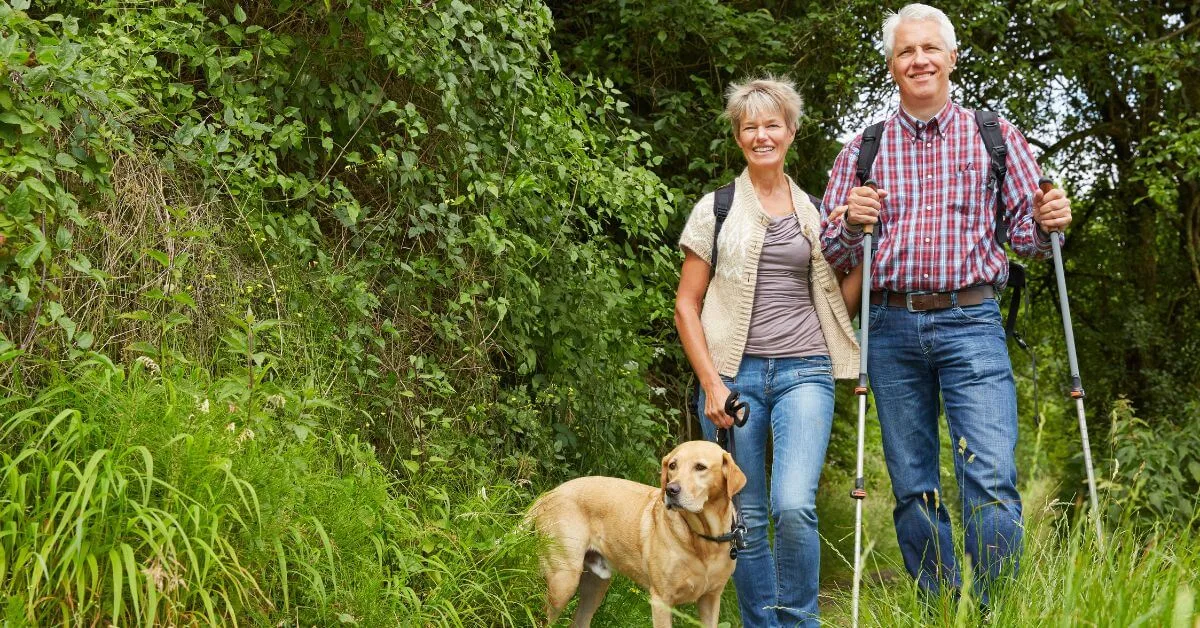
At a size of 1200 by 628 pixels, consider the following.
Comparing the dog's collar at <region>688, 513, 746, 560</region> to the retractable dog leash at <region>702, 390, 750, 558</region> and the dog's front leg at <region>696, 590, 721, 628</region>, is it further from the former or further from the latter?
the dog's front leg at <region>696, 590, 721, 628</region>

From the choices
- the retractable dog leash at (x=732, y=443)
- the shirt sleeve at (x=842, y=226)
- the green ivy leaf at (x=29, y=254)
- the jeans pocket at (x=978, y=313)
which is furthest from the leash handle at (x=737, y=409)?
the green ivy leaf at (x=29, y=254)

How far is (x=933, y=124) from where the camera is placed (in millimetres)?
4105

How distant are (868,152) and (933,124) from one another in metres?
Answer: 0.25

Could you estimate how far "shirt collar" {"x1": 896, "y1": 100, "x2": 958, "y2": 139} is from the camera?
13.4ft

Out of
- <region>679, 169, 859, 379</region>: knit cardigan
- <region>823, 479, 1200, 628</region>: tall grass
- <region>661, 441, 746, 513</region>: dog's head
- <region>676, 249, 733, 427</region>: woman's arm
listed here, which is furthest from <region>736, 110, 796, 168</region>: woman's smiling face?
<region>823, 479, 1200, 628</region>: tall grass

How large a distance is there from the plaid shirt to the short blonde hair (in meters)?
0.41

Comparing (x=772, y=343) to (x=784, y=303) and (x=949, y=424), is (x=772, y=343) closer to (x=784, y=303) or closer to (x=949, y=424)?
(x=784, y=303)

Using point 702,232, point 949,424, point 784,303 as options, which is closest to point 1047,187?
point 949,424

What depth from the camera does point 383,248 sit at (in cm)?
507

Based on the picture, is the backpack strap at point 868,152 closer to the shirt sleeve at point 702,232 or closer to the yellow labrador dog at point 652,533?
the shirt sleeve at point 702,232

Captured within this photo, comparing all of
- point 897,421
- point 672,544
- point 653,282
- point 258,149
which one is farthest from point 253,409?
point 653,282

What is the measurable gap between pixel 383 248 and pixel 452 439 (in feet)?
3.04

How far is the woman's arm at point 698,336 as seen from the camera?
4.20 meters

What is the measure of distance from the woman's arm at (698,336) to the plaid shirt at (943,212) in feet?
1.78
